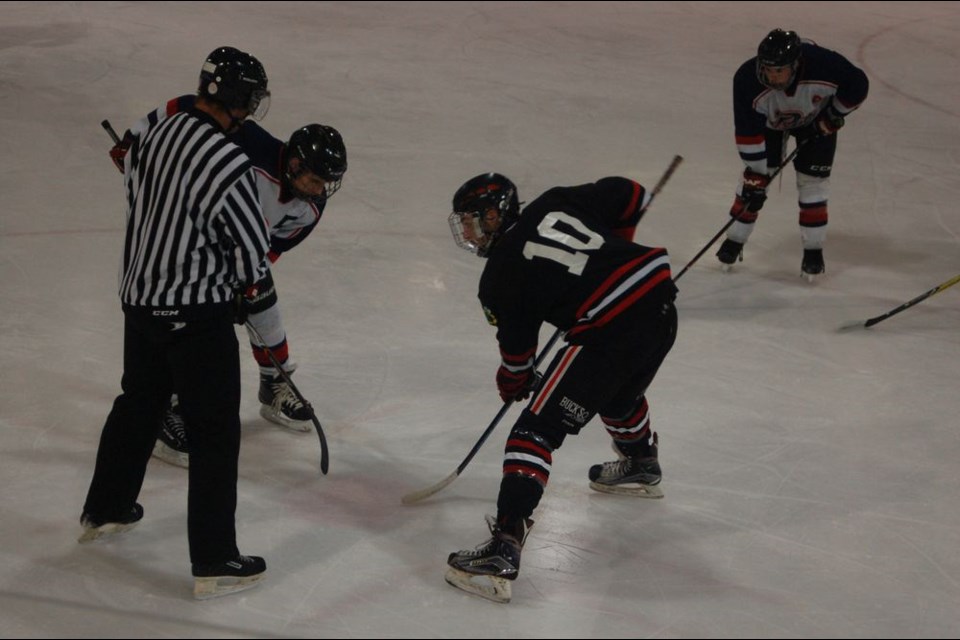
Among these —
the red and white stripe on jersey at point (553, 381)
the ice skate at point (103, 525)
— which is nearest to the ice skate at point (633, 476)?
the red and white stripe on jersey at point (553, 381)

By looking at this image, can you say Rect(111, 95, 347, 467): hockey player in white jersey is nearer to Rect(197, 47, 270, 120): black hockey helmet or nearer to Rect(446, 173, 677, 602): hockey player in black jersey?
Rect(197, 47, 270, 120): black hockey helmet

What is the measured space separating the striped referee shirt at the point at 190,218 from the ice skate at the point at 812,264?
282cm

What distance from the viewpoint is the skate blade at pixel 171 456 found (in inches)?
135

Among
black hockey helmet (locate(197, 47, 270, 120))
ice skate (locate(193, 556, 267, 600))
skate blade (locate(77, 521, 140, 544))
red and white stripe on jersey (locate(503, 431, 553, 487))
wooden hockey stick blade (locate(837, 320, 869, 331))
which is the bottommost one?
skate blade (locate(77, 521, 140, 544))

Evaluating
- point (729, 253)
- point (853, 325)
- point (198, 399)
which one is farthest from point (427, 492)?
point (729, 253)

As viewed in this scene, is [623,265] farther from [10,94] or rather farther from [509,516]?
[10,94]

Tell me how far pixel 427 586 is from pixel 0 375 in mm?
1756

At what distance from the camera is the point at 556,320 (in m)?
2.95

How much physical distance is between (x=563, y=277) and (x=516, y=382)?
347 millimetres

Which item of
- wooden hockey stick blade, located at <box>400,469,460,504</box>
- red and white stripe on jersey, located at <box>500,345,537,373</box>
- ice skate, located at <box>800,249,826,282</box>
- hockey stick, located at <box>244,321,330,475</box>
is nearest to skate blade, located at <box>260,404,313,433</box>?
hockey stick, located at <box>244,321,330,475</box>

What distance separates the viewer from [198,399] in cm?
277

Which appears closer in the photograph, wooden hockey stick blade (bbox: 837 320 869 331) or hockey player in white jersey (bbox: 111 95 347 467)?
hockey player in white jersey (bbox: 111 95 347 467)

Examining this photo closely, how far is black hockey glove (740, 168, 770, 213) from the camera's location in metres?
4.86

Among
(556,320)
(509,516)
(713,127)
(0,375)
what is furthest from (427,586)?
(713,127)
